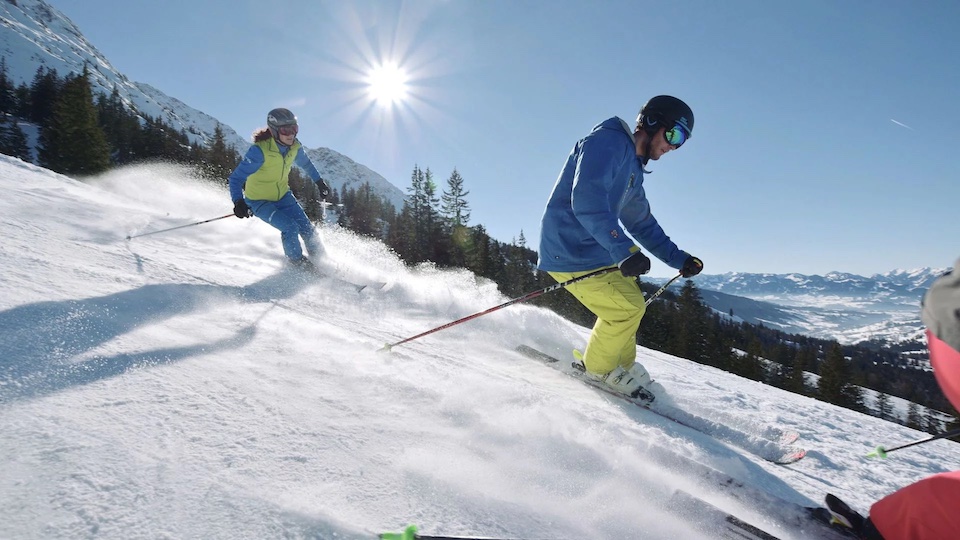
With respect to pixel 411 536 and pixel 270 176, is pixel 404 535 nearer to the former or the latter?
pixel 411 536

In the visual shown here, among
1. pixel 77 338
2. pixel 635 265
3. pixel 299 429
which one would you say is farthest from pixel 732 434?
pixel 77 338

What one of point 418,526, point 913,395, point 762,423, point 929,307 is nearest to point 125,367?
point 418,526

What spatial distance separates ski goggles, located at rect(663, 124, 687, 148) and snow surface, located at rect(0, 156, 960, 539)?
2.50 meters

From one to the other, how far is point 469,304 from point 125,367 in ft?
16.0

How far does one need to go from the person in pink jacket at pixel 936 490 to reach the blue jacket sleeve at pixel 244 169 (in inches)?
314

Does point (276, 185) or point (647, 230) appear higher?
point (647, 230)

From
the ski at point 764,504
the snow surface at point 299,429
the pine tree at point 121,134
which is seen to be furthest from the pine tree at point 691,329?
the pine tree at point 121,134

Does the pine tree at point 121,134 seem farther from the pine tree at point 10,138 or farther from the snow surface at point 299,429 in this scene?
the snow surface at point 299,429

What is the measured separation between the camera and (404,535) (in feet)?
4.50

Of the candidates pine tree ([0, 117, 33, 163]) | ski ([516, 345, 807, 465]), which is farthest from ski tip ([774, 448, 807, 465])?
pine tree ([0, 117, 33, 163])

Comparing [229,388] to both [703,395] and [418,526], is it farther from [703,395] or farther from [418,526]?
[703,395]

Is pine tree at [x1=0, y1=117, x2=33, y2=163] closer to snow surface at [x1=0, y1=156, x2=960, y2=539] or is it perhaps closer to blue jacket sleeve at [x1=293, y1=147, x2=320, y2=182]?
blue jacket sleeve at [x1=293, y1=147, x2=320, y2=182]

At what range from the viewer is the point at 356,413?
2.18 meters

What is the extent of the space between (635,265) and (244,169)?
659cm
